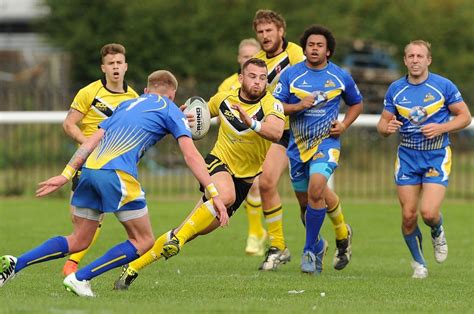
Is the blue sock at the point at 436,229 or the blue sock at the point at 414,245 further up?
the blue sock at the point at 436,229

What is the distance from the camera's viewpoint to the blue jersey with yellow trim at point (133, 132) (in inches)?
369

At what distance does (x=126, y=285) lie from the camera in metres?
10.3

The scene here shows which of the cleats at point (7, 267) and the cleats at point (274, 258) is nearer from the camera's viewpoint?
the cleats at point (7, 267)

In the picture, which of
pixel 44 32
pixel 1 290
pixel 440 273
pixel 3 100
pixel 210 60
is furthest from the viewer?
pixel 44 32

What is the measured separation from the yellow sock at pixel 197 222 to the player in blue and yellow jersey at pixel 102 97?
1.43m

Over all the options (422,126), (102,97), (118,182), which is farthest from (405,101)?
(118,182)

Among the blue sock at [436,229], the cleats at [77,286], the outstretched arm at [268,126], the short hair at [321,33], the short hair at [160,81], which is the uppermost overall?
the short hair at [321,33]

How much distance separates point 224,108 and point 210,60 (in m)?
20.2

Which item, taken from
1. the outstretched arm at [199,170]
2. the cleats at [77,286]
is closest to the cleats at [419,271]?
the outstretched arm at [199,170]

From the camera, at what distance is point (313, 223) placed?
39.1 ft

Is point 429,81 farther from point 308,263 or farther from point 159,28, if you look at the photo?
point 159,28

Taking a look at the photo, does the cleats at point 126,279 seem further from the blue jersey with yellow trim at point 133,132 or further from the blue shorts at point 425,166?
the blue shorts at point 425,166

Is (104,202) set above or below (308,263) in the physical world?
above

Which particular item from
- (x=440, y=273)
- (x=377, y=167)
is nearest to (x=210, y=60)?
(x=377, y=167)
